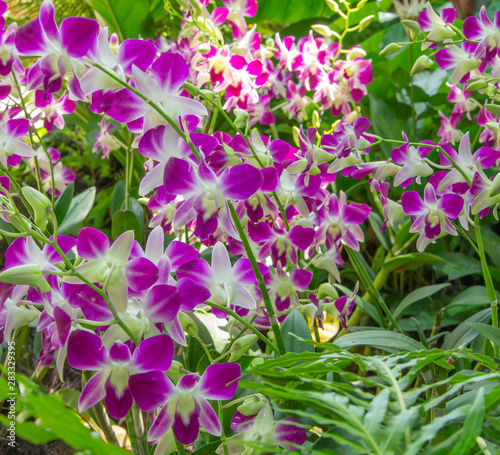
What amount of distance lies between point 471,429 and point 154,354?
228 millimetres

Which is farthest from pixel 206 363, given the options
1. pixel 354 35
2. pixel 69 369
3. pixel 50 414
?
pixel 354 35

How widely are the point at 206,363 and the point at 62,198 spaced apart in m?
0.60

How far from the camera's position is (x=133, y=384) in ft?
1.27

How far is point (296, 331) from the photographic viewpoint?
63 cm

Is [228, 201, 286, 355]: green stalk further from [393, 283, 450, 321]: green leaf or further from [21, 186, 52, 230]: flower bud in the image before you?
[393, 283, 450, 321]: green leaf

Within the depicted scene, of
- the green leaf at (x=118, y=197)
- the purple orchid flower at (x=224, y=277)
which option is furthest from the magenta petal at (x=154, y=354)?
the green leaf at (x=118, y=197)

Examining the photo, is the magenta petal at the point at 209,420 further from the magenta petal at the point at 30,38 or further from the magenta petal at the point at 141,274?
the magenta petal at the point at 30,38

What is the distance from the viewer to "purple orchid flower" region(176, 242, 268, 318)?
489 mm

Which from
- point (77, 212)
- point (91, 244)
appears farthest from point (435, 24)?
point (77, 212)

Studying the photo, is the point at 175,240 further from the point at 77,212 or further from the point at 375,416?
the point at 77,212

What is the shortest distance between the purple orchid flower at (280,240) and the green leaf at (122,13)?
3.91ft

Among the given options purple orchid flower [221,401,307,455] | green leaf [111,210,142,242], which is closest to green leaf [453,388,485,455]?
purple orchid flower [221,401,307,455]

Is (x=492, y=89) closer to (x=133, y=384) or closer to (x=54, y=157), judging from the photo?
(x=133, y=384)

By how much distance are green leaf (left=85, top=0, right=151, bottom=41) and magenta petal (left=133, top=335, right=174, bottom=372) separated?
4.61 ft
